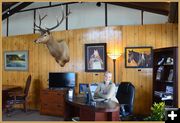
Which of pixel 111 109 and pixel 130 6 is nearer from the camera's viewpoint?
pixel 111 109

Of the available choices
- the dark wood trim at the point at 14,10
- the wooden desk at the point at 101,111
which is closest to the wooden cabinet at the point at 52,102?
the wooden desk at the point at 101,111

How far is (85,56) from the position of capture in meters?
6.29

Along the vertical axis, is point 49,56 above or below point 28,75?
above

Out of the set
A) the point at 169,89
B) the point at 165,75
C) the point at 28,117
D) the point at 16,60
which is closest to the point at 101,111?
the point at 169,89

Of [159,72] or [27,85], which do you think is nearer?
[159,72]

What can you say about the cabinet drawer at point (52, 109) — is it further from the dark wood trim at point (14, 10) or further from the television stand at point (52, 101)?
the dark wood trim at point (14, 10)

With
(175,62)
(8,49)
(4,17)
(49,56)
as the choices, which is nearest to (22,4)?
(4,17)

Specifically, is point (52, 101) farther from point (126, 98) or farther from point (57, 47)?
point (126, 98)

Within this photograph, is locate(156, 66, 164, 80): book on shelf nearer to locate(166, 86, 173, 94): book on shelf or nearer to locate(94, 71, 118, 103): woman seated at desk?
locate(166, 86, 173, 94): book on shelf

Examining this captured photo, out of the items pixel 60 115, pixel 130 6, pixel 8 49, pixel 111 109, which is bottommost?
pixel 60 115

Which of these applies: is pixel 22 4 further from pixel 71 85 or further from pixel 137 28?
pixel 137 28

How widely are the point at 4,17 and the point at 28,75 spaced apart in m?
2.09

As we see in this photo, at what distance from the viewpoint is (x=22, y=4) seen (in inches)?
294

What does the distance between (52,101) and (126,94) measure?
2224 millimetres
